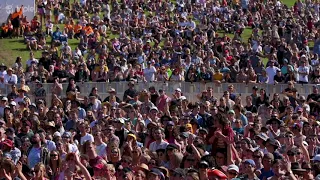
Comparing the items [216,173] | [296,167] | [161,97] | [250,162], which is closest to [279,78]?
[161,97]

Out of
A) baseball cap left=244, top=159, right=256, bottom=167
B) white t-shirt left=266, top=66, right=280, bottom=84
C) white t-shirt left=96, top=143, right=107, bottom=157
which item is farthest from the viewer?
white t-shirt left=266, top=66, right=280, bottom=84

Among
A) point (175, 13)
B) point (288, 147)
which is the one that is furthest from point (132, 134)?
point (175, 13)

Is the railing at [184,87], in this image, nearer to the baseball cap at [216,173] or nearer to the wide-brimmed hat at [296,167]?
the wide-brimmed hat at [296,167]

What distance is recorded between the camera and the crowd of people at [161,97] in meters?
17.5

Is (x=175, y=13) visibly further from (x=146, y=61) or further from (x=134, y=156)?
(x=134, y=156)

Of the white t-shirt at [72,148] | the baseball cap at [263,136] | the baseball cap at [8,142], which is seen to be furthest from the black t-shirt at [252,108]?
the baseball cap at [8,142]

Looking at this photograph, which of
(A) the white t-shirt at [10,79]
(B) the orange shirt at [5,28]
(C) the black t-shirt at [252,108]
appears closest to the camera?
(C) the black t-shirt at [252,108]

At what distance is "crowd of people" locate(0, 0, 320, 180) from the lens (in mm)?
17469

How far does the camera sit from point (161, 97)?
25.7 metres

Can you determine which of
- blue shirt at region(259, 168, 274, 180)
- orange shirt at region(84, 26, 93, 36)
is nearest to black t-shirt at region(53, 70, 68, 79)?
orange shirt at region(84, 26, 93, 36)

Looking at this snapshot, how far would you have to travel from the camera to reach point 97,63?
31016 millimetres

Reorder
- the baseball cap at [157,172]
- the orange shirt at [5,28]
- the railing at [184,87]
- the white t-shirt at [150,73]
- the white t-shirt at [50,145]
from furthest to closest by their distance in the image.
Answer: the orange shirt at [5,28] < the white t-shirt at [150,73] < the railing at [184,87] < the white t-shirt at [50,145] < the baseball cap at [157,172]

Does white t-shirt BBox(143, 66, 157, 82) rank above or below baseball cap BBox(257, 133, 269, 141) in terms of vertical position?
above

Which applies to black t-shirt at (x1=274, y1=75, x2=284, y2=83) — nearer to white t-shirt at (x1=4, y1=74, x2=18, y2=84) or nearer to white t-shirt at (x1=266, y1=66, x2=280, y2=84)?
white t-shirt at (x1=266, y1=66, x2=280, y2=84)
